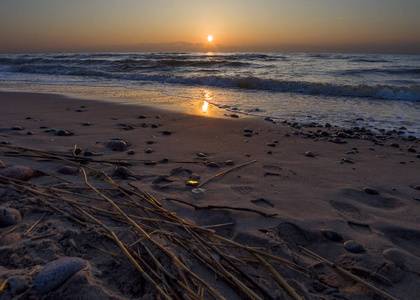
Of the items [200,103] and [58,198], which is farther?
[200,103]

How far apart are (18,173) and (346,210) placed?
101 inches

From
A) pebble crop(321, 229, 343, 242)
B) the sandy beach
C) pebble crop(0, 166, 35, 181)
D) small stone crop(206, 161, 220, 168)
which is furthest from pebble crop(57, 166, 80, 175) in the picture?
pebble crop(321, 229, 343, 242)

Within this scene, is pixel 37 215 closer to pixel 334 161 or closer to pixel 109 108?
pixel 334 161

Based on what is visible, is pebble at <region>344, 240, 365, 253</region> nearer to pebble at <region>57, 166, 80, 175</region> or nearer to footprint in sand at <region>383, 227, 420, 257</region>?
footprint in sand at <region>383, 227, 420, 257</region>

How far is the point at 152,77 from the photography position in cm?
1389

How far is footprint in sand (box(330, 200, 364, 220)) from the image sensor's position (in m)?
2.00

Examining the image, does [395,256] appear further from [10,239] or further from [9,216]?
[9,216]

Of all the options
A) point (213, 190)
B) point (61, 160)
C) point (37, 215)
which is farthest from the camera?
point (61, 160)

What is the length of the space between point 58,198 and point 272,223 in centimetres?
143

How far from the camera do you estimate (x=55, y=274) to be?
3.60 feet

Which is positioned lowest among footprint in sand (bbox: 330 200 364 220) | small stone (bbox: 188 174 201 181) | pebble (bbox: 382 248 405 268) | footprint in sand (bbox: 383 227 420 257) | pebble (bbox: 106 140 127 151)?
footprint in sand (bbox: 383 227 420 257)

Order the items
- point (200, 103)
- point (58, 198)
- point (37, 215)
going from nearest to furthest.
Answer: point (37, 215), point (58, 198), point (200, 103)

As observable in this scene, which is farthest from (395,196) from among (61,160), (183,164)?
(61,160)

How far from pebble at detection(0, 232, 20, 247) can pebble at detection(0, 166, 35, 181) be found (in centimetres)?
82
